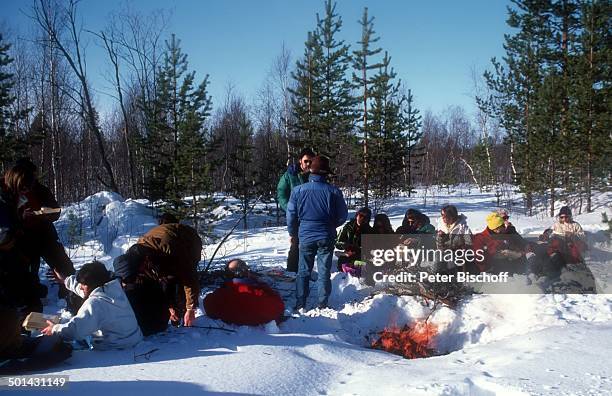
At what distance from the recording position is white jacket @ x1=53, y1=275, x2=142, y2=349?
3244mm

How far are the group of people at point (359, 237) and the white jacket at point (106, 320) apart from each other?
2.11 m

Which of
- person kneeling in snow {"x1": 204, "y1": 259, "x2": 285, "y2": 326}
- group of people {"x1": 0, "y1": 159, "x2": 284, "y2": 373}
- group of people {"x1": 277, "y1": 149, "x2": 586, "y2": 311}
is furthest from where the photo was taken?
group of people {"x1": 277, "y1": 149, "x2": 586, "y2": 311}

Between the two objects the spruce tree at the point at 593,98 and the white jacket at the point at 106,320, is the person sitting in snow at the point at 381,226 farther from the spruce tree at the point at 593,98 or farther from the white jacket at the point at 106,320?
the spruce tree at the point at 593,98

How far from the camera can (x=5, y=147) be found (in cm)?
1333

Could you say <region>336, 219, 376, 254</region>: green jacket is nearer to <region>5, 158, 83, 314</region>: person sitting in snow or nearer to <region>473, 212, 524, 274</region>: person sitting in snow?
<region>473, 212, 524, 274</region>: person sitting in snow

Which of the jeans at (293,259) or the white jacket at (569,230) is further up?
the white jacket at (569,230)

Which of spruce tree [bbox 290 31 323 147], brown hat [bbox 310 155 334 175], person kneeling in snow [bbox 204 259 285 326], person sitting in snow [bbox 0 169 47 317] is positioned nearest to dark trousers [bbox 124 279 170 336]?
person kneeling in snow [bbox 204 259 285 326]

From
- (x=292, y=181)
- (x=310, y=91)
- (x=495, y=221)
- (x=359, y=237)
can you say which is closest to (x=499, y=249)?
(x=495, y=221)

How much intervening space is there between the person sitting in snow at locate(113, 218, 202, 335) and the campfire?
227cm

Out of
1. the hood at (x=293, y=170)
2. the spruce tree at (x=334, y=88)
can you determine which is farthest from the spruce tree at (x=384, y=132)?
the hood at (x=293, y=170)

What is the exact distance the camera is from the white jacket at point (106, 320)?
324 centimetres

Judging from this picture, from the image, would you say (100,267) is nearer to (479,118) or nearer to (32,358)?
(32,358)

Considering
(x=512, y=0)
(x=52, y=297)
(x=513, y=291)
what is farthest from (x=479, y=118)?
(x=52, y=297)

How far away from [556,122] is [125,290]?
13.4 m
